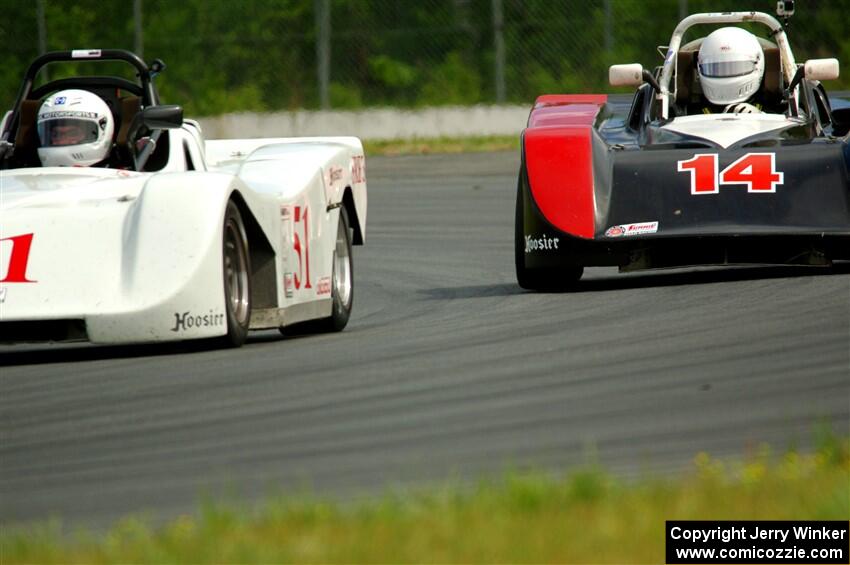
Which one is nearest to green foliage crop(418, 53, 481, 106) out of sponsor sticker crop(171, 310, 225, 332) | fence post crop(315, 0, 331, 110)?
fence post crop(315, 0, 331, 110)

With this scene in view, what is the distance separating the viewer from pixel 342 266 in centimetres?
933

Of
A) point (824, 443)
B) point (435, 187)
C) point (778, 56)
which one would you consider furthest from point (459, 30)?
point (824, 443)

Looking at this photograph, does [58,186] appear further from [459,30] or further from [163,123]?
[459,30]

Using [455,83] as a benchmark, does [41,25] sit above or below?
above

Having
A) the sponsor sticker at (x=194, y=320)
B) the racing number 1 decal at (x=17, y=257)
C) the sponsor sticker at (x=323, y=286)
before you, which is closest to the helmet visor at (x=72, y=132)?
the sponsor sticker at (x=323, y=286)

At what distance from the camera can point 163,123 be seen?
8.44 metres

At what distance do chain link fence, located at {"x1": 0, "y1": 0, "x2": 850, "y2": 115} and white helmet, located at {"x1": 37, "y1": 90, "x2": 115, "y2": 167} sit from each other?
15.6m

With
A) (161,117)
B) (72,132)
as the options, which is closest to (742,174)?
(161,117)

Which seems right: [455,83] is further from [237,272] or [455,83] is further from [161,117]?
[237,272]

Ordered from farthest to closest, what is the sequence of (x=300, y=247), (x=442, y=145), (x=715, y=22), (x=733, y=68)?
(x=442, y=145)
(x=715, y=22)
(x=733, y=68)
(x=300, y=247)

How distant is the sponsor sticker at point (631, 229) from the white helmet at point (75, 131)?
96.4 inches

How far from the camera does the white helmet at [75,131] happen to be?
8656 mm

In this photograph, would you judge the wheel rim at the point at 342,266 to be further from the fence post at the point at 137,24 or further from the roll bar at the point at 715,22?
the fence post at the point at 137,24

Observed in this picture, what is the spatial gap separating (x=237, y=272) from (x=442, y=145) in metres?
16.0
